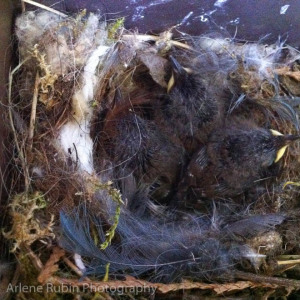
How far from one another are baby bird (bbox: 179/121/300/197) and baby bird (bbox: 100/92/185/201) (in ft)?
0.19

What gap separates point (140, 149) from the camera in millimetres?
1530

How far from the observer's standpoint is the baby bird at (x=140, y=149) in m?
1.51

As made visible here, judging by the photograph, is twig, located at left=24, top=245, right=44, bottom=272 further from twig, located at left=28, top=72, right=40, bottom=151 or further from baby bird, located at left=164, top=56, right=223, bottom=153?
baby bird, located at left=164, top=56, right=223, bottom=153

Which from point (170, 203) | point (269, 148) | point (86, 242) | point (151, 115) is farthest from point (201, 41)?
point (86, 242)

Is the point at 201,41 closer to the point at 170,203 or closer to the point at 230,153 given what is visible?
the point at 230,153

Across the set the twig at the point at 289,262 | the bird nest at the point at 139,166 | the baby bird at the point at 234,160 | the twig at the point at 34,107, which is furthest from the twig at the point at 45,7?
the twig at the point at 289,262

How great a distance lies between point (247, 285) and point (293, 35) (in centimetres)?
81

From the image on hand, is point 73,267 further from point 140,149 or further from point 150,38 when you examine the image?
point 150,38

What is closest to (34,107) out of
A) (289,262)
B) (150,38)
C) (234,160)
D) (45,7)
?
(45,7)

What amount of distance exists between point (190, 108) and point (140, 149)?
194 millimetres

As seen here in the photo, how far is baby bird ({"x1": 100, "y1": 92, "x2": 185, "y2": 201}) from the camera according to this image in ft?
4.97

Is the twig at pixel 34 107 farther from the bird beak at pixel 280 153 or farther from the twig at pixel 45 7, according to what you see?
the bird beak at pixel 280 153

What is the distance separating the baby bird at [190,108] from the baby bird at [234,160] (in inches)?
1.6

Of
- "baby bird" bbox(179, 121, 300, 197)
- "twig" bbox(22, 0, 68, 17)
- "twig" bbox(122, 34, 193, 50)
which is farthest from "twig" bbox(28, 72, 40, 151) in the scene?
"baby bird" bbox(179, 121, 300, 197)
